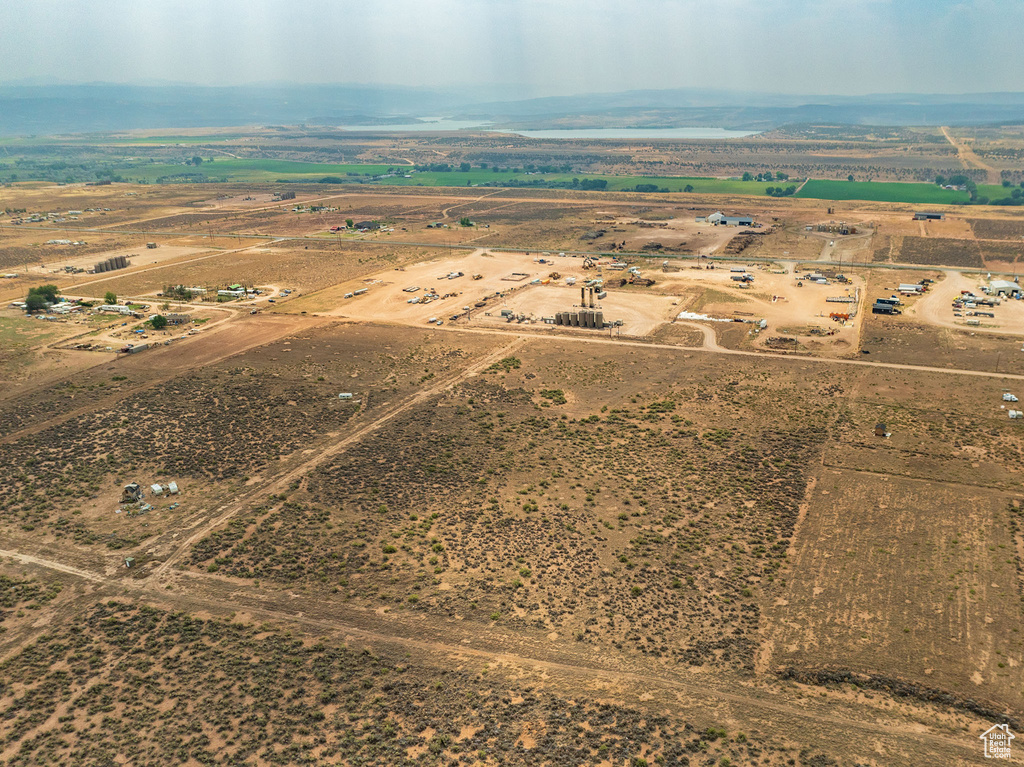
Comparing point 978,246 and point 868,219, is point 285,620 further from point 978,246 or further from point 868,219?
point 868,219

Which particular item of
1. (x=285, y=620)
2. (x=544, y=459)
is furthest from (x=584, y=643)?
(x=544, y=459)

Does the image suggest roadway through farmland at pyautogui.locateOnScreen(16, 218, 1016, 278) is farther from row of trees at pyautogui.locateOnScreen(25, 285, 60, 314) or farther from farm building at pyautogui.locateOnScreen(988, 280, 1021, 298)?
farm building at pyautogui.locateOnScreen(988, 280, 1021, 298)

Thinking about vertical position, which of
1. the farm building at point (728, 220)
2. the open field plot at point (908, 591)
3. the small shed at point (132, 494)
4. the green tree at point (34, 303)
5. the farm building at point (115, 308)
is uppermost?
the farm building at point (728, 220)

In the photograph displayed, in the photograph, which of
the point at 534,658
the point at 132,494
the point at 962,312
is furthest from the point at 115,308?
the point at 962,312

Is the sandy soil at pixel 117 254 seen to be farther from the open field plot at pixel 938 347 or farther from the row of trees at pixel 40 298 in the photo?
the open field plot at pixel 938 347

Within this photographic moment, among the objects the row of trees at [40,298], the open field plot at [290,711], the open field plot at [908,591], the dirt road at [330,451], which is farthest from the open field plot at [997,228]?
the row of trees at [40,298]

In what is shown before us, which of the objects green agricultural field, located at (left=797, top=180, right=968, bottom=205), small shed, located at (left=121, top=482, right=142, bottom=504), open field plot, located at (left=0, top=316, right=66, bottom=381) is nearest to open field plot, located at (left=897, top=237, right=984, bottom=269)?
green agricultural field, located at (left=797, top=180, right=968, bottom=205)

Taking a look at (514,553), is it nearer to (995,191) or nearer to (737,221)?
(737,221)
